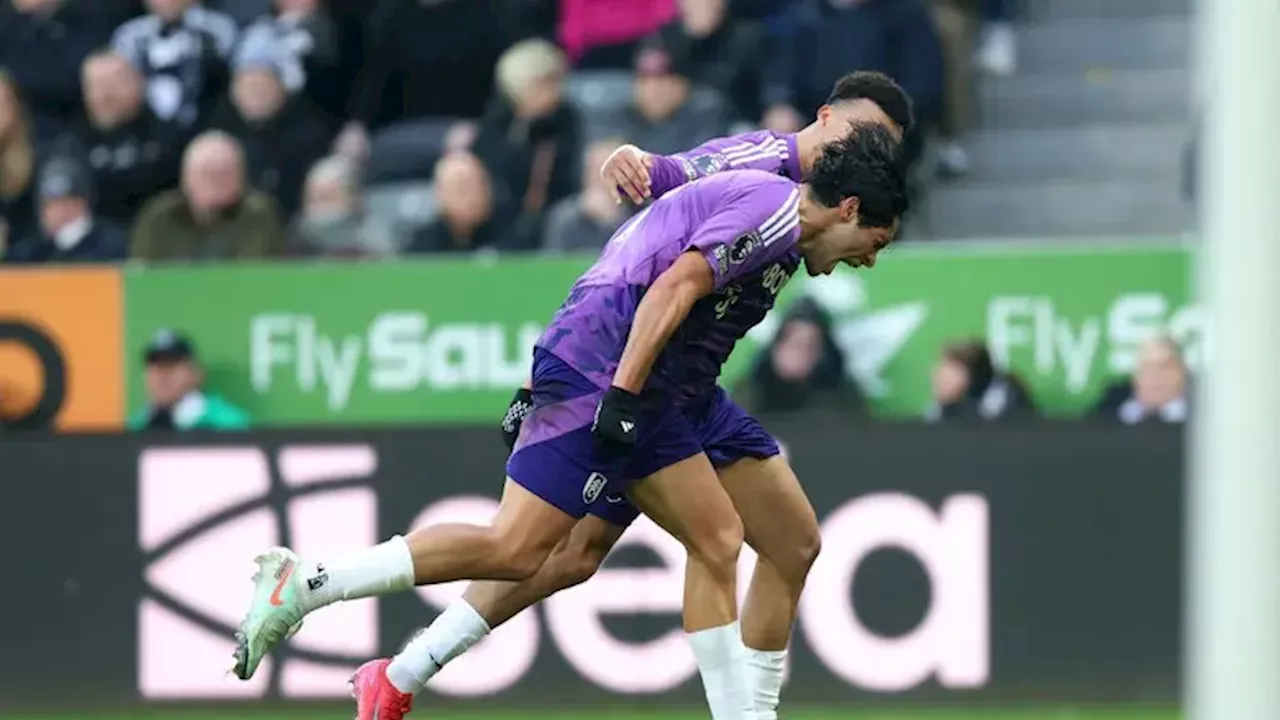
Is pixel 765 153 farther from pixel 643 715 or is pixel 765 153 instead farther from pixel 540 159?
pixel 540 159

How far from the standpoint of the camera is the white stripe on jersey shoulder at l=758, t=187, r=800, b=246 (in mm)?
6801

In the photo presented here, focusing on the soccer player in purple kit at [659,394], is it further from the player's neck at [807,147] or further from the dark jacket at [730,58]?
the dark jacket at [730,58]

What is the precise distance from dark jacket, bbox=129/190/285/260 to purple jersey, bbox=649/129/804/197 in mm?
4790

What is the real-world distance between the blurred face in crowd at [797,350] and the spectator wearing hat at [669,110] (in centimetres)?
161

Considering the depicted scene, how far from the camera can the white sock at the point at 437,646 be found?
7.43 meters

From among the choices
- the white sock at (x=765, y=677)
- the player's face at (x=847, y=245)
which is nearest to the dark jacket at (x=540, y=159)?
the white sock at (x=765, y=677)

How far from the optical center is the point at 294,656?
417 inches

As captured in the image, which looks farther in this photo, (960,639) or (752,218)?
(960,639)

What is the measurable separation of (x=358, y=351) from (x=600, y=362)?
4.15 metres

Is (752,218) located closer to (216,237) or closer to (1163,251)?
(1163,251)

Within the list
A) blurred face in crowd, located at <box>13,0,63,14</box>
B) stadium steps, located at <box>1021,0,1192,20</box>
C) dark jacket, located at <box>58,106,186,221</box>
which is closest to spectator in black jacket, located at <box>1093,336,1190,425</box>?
stadium steps, located at <box>1021,0,1192,20</box>

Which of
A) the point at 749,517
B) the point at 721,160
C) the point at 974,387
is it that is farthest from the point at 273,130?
the point at 749,517

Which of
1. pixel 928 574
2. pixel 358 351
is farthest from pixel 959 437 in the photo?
pixel 358 351

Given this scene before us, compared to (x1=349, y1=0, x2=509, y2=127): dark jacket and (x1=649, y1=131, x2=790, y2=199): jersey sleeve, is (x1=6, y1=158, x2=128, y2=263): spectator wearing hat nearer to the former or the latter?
(x1=349, y1=0, x2=509, y2=127): dark jacket
